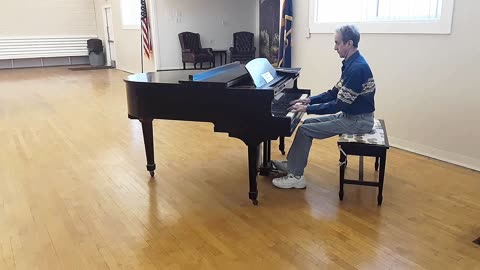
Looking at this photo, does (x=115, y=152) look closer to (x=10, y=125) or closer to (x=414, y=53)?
(x=10, y=125)

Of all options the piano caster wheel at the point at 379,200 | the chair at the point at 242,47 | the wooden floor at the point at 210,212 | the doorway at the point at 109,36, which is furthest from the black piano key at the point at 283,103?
the doorway at the point at 109,36

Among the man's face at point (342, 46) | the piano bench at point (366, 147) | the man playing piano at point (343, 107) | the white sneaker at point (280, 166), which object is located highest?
the man's face at point (342, 46)

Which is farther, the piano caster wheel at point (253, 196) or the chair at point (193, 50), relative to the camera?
the chair at point (193, 50)

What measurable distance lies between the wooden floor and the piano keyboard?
0.67 meters

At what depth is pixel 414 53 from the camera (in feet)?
12.7

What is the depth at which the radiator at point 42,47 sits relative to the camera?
11.6 m

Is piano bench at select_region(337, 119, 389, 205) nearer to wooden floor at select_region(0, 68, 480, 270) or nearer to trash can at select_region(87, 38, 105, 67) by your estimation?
wooden floor at select_region(0, 68, 480, 270)

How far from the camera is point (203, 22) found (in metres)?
8.80

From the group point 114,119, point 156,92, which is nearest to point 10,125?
point 114,119

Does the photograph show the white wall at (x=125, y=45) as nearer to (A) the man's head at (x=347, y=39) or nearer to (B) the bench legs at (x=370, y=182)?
(A) the man's head at (x=347, y=39)

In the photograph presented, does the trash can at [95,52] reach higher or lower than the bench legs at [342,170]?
higher

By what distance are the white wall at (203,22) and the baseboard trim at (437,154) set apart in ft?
18.2

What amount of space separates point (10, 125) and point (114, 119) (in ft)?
4.27

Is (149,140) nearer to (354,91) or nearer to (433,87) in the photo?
(354,91)
